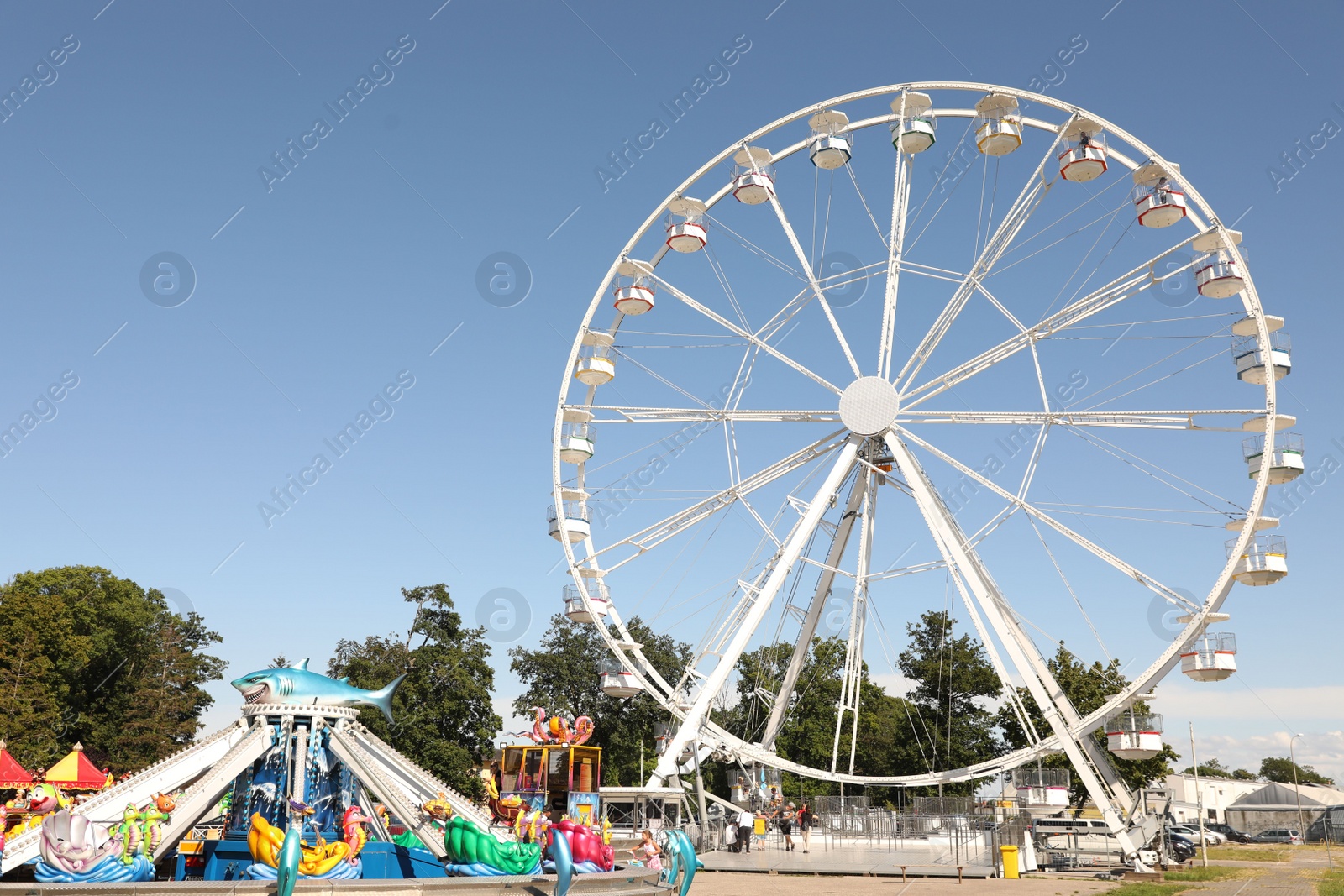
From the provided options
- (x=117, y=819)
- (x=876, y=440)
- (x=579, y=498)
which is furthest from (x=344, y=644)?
(x=117, y=819)

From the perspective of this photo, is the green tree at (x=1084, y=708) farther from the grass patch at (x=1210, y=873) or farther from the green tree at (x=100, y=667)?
the green tree at (x=100, y=667)

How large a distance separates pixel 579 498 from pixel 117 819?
610 inches

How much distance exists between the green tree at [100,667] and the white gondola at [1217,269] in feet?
135

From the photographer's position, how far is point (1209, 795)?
228 feet

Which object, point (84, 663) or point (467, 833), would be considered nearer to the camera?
point (467, 833)

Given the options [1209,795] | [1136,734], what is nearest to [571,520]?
[1136,734]

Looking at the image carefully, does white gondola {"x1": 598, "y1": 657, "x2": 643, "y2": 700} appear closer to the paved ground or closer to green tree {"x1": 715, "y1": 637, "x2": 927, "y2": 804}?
the paved ground

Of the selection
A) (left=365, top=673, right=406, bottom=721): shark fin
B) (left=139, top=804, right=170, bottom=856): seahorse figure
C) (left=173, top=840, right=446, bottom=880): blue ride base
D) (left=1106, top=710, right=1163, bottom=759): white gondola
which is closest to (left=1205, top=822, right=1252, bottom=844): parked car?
(left=1106, top=710, right=1163, bottom=759): white gondola

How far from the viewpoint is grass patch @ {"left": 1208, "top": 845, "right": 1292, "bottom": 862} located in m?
30.7

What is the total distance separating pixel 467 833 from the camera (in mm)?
13914

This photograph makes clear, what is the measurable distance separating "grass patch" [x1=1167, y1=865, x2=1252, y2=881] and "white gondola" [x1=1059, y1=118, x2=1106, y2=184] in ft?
48.6

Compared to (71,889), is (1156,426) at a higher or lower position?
higher

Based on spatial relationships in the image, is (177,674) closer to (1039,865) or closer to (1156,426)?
(1039,865)

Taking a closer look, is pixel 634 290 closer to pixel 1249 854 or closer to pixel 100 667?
pixel 1249 854
